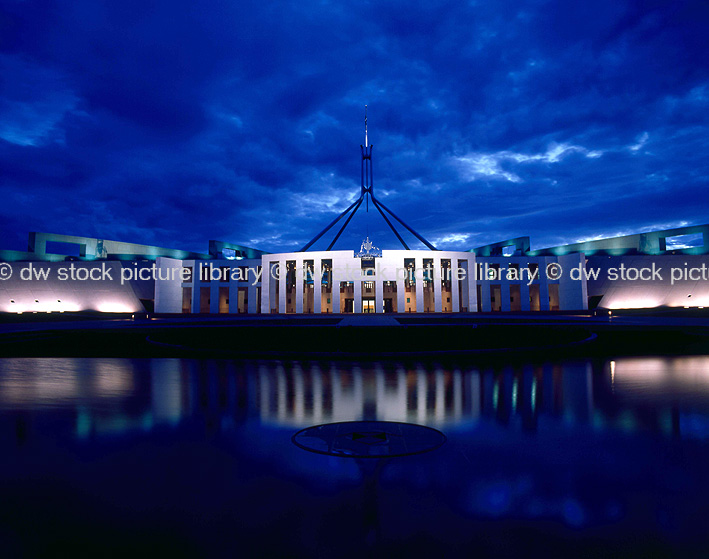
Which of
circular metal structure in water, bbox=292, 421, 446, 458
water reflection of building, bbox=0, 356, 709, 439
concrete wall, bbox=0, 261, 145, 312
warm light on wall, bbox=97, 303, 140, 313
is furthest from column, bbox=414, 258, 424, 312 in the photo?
circular metal structure in water, bbox=292, 421, 446, 458

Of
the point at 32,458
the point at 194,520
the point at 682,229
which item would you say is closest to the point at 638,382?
the point at 194,520

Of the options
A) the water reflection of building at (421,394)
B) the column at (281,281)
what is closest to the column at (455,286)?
the column at (281,281)

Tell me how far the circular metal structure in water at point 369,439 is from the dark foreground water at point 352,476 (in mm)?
151

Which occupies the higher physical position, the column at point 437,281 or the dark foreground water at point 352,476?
the column at point 437,281

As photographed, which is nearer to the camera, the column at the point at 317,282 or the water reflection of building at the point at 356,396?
the water reflection of building at the point at 356,396

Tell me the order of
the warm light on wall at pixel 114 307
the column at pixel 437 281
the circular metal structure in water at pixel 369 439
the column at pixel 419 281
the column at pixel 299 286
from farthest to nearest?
the warm light on wall at pixel 114 307
the column at pixel 299 286
the column at pixel 437 281
the column at pixel 419 281
the circular metal structure in water at pixel 369 439

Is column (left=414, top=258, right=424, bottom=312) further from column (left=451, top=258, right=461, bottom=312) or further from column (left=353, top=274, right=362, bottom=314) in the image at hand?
column (left=353, top=274, right=362, bottom=314)

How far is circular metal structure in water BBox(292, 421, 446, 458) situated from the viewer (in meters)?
5.21

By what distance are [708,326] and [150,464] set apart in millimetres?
27467

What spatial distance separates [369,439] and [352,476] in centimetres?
132

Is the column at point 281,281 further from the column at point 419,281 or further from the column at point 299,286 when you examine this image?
the column at point 419,281

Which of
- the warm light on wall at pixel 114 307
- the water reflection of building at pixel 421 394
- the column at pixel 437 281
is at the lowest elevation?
the water reflection of building at pixel 421 394

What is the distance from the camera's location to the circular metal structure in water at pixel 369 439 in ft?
17.1

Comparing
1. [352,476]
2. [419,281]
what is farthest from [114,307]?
[352,476]
